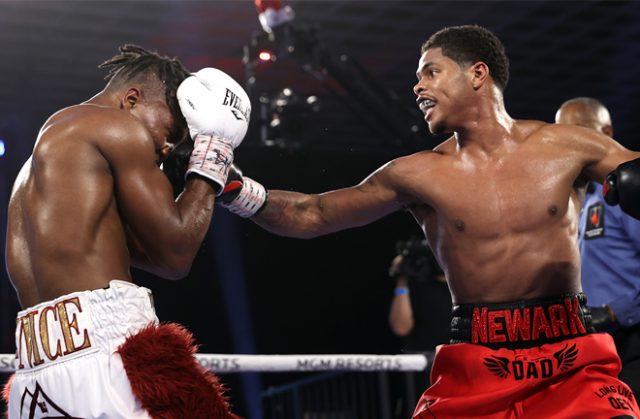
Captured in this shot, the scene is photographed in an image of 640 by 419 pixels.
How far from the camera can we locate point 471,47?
2545 millimetres

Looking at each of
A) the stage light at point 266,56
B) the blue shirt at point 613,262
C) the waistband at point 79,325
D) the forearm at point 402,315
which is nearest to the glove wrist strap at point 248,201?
the waistband at point 79,325

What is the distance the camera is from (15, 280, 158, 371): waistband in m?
1.70

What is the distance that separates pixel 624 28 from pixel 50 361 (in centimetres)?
569

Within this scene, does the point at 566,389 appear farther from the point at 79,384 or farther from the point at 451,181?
the point at 79,384

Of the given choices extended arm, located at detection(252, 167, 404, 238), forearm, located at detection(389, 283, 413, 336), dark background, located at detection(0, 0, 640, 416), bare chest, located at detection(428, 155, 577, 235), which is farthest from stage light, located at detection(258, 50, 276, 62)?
bare chest, located at detection(428, 155, 577, 235)

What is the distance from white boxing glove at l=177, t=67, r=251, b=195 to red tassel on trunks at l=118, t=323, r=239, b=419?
1.36 feet

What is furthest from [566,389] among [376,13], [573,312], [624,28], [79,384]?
[624,28]

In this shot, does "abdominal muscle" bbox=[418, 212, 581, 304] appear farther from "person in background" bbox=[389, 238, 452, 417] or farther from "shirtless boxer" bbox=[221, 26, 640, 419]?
"person in background" bbox=[389, 238, 452, 417]

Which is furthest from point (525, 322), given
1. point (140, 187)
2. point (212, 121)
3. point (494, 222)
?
point (140, 187)

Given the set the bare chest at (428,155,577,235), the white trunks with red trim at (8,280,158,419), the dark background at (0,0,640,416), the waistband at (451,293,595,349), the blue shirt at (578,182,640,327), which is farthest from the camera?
the dark background at (0,0,640,416)

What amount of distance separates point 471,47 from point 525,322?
0.85 metres

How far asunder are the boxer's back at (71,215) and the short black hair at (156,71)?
27 centimetres

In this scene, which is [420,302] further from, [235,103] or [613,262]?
[235,103]

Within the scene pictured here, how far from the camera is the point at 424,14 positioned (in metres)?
6.04
